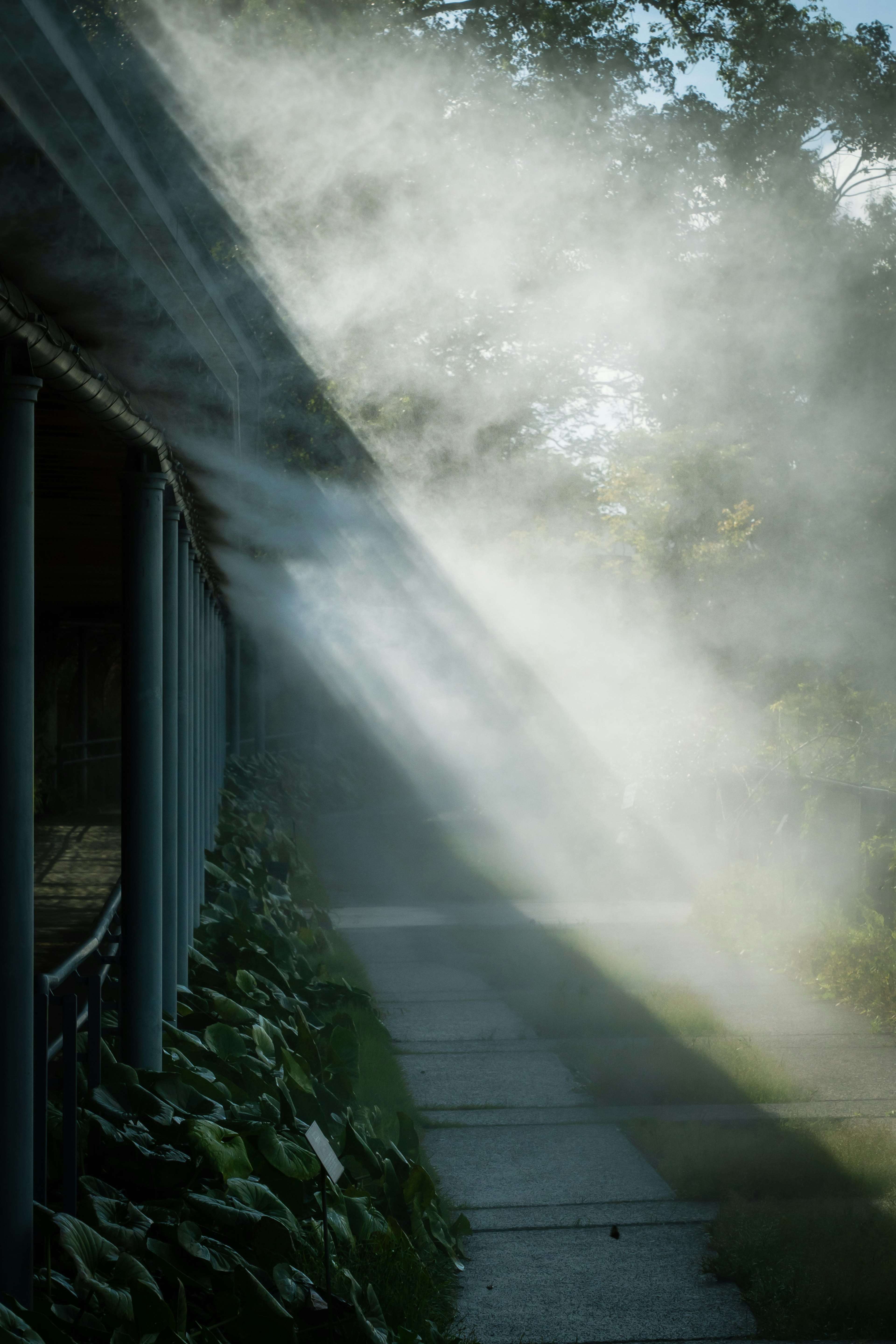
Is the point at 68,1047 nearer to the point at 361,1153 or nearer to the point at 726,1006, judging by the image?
the point at 361,1153

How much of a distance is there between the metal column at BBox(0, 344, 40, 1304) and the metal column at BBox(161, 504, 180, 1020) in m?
1.47

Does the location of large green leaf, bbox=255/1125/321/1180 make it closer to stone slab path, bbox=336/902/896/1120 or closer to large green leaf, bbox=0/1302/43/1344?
large green leaf, bbox=0/1302/43/1344

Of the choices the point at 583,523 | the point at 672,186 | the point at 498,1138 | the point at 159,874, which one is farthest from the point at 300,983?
the point at 672,186

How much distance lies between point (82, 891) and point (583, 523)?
31.0 ft

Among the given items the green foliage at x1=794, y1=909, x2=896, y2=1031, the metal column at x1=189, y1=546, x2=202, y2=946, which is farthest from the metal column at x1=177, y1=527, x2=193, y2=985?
the green foliage at x1=794, y1=909, x2=896, y2=1031

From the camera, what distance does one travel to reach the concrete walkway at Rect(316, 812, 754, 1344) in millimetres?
3240

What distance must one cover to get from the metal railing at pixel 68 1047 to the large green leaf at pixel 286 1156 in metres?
0.41

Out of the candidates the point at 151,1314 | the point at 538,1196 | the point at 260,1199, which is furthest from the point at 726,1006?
the point at 151,1314

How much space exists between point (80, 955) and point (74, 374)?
3.91 ft

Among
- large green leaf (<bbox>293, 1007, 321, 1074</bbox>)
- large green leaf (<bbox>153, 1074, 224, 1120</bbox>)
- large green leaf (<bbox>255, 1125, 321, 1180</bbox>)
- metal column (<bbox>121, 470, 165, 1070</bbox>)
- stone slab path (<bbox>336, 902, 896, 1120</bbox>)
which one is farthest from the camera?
stone slab path (<bbox>336, 902, 896, 1120</bbox>)

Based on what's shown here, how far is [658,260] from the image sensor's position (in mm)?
17547

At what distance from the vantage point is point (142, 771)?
11.4 ft

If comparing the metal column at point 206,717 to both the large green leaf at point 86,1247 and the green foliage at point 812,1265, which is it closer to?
the green foliage at point 812,1265

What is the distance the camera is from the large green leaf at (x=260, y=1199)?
9.12 ft
